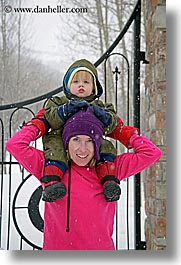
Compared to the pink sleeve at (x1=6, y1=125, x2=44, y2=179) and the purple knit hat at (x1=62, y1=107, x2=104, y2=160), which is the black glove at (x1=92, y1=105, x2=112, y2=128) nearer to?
the purple knit hat at (x1=62, y1=107, x2=104, y2=160)

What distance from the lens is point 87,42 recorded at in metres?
3.73

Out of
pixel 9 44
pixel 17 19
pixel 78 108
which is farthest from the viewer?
pixel 9 44

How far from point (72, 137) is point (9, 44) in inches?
91.6

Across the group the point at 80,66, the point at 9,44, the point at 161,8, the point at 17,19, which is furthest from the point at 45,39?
the point at 80,66

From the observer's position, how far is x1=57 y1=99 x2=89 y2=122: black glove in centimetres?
145

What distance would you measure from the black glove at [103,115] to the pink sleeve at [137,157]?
107 millimetres

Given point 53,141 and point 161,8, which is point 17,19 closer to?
point 161,8

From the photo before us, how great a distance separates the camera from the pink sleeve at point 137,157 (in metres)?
1.52

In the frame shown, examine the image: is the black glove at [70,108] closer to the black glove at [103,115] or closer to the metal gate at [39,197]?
the black glove at [103,115]

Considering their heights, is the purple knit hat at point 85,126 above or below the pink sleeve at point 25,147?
above

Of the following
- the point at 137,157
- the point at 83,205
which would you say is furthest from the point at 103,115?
the point at 83,205

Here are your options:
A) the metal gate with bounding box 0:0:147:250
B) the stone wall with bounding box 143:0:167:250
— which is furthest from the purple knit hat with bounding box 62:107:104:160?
the metal gate with bounding box 0:0:147:250

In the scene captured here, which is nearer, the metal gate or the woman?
the woman

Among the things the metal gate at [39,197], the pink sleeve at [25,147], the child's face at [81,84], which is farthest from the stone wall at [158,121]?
the pink sleeve at [25,147]
